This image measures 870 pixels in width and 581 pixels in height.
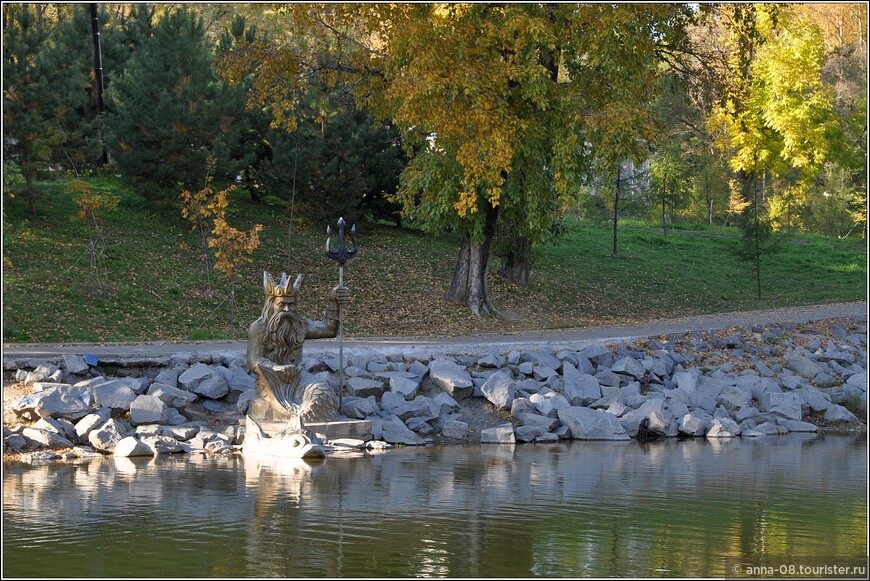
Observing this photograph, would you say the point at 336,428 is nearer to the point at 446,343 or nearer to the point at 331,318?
the point at 331,318

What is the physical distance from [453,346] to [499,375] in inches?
95.9

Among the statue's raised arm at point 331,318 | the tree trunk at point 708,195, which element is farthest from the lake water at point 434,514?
the tree trunk at point 708,195

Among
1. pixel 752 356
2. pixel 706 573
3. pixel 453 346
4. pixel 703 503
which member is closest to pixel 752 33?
pixel 752 356

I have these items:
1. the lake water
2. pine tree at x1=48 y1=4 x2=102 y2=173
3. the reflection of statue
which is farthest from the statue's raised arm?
pine tree at x1=48 y1=4 x2=102 y2=173

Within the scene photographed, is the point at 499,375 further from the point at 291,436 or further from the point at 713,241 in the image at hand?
the point at 713,241

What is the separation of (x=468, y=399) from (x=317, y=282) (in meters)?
10.4

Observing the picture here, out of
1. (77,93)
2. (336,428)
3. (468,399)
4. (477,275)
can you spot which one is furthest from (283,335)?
(77,93)

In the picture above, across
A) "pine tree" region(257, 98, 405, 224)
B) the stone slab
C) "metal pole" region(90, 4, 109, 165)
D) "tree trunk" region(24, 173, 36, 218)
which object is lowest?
the stone slab

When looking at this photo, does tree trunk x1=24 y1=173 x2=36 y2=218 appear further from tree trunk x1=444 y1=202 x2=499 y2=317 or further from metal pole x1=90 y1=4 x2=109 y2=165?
tree trunk x1=444 y1=202 x2=499 y2=317

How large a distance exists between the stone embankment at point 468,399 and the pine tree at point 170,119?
1132 centimetres

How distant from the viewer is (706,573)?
903 centimetres

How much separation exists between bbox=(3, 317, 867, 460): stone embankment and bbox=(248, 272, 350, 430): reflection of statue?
90 cm

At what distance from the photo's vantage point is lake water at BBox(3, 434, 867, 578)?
920 cm

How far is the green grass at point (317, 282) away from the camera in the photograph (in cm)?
2339
